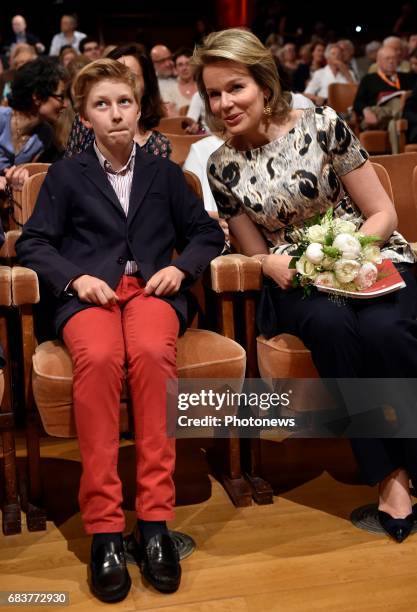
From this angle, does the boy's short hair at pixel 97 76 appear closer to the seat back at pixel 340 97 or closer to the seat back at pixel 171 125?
the seat back at pixel 171 125

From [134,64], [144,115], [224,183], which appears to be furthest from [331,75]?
[224,183]

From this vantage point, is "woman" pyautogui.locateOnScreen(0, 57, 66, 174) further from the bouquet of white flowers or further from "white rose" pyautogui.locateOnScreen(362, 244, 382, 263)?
"white rose" pyautogui.locateOnScreen(362, 244, 382, 263)

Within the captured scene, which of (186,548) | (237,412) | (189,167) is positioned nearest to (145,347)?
(237,412)

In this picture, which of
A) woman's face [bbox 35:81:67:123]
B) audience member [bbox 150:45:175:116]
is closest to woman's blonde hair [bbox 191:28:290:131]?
woman's face [bbox 35:81:67:123]

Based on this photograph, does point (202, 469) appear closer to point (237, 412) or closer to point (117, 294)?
point (237, 412)

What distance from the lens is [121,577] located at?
72.1 inches

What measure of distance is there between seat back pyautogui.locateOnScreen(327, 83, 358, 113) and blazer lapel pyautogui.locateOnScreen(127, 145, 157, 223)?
597cm

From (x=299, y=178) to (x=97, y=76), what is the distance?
0.62m

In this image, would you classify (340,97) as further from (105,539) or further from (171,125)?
(105,539)

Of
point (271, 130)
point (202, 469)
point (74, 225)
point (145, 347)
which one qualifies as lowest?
point (202, 469)

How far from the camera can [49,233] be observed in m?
2.19

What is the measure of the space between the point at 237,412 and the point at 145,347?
1.26 feet

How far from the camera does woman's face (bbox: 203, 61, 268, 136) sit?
224 centimetres

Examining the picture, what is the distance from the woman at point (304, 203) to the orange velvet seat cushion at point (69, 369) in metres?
0.20
